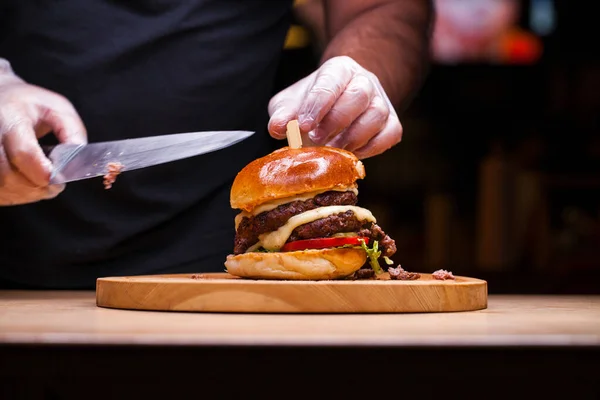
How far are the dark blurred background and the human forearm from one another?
219 centimetres

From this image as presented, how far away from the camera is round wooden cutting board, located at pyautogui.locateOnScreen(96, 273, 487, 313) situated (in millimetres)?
1650

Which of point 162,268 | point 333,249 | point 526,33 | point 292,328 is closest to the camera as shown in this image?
point 292,328

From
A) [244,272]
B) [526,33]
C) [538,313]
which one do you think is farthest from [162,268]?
[526,33]

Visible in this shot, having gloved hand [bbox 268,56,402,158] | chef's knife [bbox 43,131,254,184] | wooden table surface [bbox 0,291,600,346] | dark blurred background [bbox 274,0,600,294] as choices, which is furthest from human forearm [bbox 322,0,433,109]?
dark blurred background [bbox 274,0,600,294]

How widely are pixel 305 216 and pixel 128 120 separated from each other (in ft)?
2.99

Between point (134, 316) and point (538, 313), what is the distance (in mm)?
791

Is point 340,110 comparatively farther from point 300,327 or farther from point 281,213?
point 300,327

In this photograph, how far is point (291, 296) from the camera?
1649 mm

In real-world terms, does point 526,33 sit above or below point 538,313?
above

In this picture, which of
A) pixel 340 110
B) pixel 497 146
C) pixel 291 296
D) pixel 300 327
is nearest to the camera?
pixel 300 327

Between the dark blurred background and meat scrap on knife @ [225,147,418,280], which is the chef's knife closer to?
meat scrap on knife @ [225,147,418,280]

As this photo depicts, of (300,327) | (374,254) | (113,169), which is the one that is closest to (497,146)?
(374,254)
